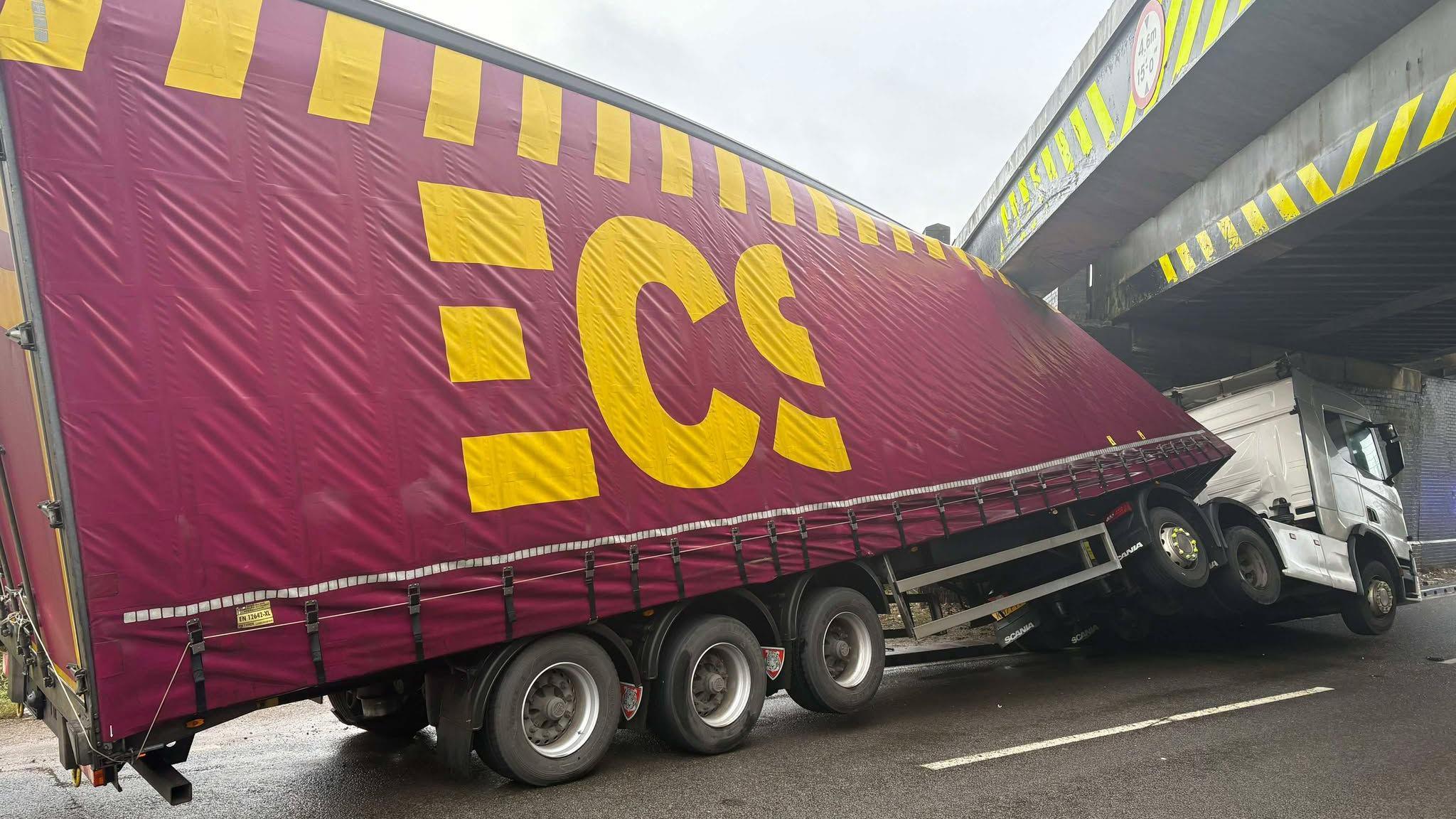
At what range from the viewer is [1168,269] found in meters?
12.6

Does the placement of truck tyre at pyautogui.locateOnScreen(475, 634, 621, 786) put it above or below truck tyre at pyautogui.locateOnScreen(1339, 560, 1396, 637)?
above

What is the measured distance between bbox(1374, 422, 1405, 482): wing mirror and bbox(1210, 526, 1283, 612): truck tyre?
3391mm

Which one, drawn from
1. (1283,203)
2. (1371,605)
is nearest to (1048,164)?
(1283,203)

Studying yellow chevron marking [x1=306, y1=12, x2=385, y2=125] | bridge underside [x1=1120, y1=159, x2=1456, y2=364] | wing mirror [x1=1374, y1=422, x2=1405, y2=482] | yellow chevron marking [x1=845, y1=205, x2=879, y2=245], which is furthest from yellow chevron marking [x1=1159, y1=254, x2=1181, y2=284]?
yellow chevron marking [x1=306, y1=12, x2=385, y2=125]

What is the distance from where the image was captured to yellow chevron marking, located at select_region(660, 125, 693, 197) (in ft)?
21.5

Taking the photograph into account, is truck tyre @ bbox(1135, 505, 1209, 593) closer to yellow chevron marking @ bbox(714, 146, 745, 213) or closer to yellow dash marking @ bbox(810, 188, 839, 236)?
yellow dash marking @ bbox(810, 188, 839, 236)

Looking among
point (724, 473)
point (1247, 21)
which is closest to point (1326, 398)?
point (1247, 21)

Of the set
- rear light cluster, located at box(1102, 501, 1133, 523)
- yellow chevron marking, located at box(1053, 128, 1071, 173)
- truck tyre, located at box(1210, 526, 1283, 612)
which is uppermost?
yellow chevron marking, located at box(1053, 128, 1071, 173)

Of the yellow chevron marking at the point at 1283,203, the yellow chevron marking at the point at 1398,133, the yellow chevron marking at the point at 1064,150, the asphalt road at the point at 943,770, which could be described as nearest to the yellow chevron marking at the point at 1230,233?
the yellow chevron marking at the point at 1283,203

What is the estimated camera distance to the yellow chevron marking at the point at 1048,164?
12.1 m

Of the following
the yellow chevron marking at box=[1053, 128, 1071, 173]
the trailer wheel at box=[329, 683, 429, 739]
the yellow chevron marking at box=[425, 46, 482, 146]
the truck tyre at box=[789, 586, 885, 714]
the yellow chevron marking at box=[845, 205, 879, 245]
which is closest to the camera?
the yellow chevron marking at box=[425, 46, 482, 146]

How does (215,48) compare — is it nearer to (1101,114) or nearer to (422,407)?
(422,407)

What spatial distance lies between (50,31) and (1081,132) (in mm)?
10244

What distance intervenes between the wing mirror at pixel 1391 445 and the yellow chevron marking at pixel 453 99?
454 inches
